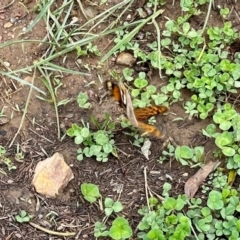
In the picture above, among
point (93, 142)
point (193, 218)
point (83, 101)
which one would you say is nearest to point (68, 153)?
point (93, 142)

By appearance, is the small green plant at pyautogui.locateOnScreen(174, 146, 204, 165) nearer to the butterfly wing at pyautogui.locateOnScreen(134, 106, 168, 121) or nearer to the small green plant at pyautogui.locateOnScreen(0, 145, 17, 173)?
the butterfly wing at pyautogui.locateOnScreen(134, 106, 168, 121)

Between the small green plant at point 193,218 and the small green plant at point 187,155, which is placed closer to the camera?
the small green plant at point 193,218

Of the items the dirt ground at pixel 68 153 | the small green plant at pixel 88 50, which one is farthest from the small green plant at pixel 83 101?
the small green plant at pixel 88 50

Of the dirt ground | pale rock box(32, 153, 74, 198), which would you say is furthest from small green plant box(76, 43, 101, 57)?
pale rock box(32, 153, 74, 198)

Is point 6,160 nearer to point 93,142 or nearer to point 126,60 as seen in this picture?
point 93,142

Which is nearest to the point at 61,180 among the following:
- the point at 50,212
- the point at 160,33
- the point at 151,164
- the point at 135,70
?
the point at 50,212

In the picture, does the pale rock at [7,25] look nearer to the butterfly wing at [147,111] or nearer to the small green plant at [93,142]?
the small green plant at [93,142]
